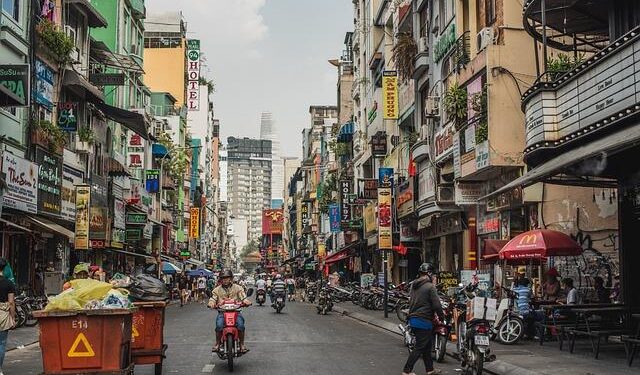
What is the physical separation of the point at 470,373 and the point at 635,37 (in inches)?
238

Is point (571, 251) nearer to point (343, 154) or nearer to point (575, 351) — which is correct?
point (575, 351)

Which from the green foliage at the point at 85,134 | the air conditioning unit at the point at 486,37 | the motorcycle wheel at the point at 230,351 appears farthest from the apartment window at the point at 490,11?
the green foliage at the point at 85,134

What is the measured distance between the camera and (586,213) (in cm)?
2088

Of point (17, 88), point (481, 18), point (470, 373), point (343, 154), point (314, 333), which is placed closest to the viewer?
point (470, 373)

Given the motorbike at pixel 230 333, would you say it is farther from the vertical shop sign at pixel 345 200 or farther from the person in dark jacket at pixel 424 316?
the vertical shop sign at pixel 345 200

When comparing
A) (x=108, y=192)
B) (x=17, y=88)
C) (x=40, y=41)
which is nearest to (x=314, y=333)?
(x=17, y=88)

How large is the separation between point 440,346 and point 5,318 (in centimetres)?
795

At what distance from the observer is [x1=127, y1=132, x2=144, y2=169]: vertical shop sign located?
51500mm

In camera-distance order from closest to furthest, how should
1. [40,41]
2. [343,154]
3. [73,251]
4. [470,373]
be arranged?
1. [470,373]
2. [40,41]
3. [73,251]
4. [343,154]

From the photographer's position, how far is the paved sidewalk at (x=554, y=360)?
13352mm

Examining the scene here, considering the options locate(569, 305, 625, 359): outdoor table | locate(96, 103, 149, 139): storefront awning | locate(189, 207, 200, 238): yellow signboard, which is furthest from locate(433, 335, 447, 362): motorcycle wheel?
locate(189, 207, 200, 238): yellow signboard

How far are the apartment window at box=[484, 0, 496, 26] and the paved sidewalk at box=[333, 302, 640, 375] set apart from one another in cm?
1070

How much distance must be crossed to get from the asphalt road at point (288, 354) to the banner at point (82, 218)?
8.01 metres

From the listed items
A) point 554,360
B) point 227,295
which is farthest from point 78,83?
point 554,360
